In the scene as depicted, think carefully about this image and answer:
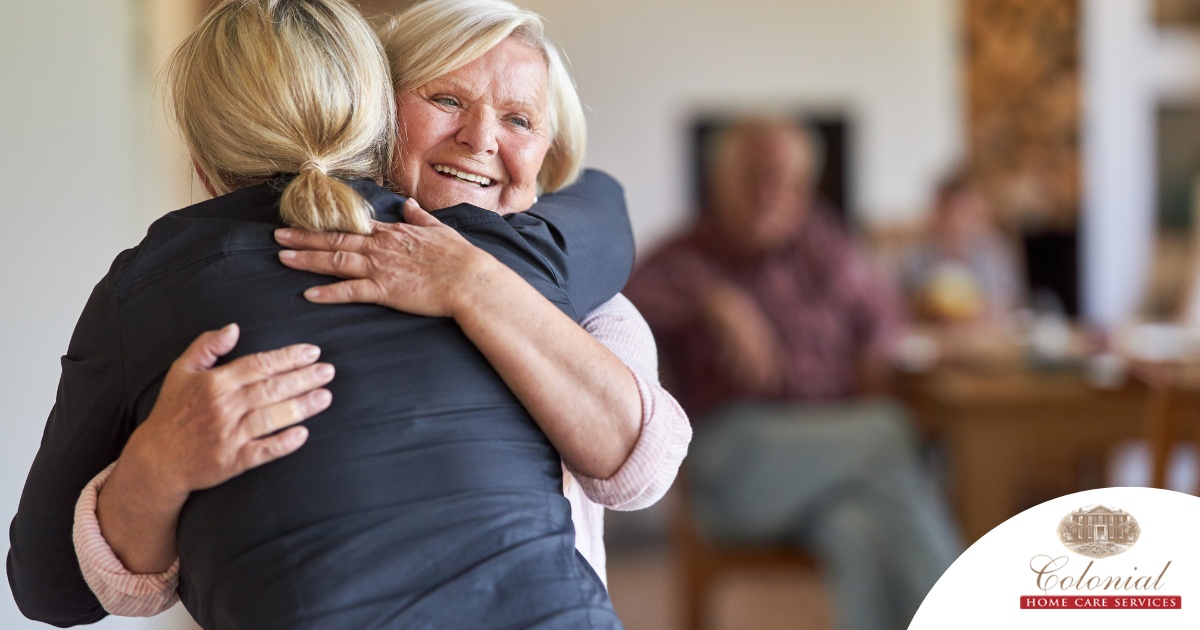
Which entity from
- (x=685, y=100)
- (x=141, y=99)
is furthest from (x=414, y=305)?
(x=685, y=100)

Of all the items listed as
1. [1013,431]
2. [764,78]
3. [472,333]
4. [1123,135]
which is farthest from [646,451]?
[1123,135]

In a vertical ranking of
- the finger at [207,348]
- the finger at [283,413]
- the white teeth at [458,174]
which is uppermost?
the white teeth at [458,174]

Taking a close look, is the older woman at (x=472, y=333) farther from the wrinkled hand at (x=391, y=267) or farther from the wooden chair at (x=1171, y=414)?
the wooden chair at (x=1171, y=414)

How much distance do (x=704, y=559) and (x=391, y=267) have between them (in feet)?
6.02

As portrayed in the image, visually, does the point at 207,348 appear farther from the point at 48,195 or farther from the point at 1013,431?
the point at 1013,431

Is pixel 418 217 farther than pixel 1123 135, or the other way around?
pixel 1123 135

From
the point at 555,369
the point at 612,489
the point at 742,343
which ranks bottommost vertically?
the point at 742,343

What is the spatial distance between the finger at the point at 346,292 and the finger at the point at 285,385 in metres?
0.05

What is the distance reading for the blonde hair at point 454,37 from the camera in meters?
0.87

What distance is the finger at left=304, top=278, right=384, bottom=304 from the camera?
747 mm

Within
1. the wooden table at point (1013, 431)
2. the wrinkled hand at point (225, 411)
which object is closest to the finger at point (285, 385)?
the wrinkled hand at point (225, 411)

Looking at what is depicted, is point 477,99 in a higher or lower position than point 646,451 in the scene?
higher

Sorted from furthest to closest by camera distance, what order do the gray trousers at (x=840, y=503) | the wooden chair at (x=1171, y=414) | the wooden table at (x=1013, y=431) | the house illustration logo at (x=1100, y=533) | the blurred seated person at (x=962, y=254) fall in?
the blurred seated person at (x=962, y=254) < the wooden table at (x=1013, y=431) < the gray trousers at (x=840, y=503) < the wooden chair at (x=1171, y=414) < the house illustration logo at (x=1100, y=533)

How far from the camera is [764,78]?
450 centimetres
